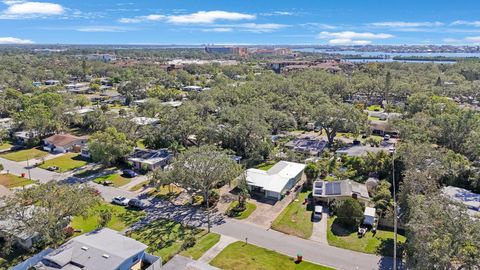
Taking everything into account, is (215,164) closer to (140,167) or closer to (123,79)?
(140,167)

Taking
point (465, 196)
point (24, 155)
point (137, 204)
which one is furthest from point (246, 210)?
point (24, 155)

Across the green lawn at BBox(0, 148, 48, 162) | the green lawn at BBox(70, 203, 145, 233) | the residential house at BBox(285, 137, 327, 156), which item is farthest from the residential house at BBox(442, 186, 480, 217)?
the green lawn at BBox(0, 148, 48, 162)

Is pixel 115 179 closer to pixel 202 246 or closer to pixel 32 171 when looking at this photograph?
pixel 32 171

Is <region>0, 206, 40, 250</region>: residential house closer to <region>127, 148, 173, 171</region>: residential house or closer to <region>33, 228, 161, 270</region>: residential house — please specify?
<region>33, 228, 161, 270</region>: residential house

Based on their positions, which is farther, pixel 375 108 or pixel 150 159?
pixel 375 108

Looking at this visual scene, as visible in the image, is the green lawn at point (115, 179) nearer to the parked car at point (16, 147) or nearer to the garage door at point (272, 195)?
the garage door at point (272, 195)

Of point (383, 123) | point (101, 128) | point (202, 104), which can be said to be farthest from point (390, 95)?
point (101, 128)
